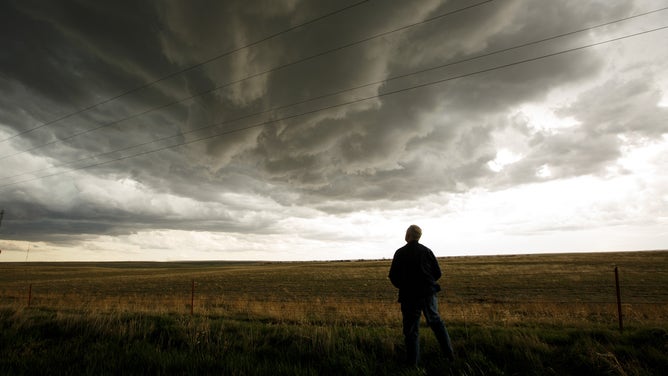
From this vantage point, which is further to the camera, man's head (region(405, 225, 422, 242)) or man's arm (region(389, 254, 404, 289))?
man's head (region(405, 225, 422, 242))

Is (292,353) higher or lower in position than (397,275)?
lower

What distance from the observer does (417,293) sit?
551 cm

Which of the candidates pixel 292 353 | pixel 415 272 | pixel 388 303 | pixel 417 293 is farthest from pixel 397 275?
pixel 388 303

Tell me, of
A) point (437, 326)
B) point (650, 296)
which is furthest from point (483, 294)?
point (437, 326)

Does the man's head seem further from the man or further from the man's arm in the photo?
the man's arm

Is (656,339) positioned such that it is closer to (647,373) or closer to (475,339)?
(647,373)

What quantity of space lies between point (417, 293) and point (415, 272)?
0.33m

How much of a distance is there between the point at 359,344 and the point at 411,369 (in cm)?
179

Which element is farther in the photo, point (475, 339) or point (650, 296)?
point (650, 296)

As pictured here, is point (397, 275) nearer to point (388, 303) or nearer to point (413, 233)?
point (413, 233)

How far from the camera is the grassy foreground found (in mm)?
4871

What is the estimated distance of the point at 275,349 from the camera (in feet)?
20.1

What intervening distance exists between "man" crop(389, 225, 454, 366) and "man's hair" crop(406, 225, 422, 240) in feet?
0.35

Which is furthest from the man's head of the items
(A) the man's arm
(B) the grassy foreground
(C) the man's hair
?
(B) the grassy foreground
